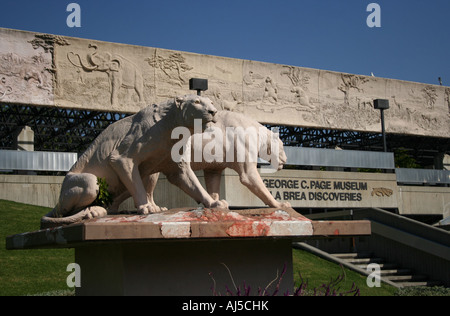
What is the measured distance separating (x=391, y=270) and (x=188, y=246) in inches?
425

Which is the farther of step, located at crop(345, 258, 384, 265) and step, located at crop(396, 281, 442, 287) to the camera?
step, located at crop(345, 258, 384, 265)

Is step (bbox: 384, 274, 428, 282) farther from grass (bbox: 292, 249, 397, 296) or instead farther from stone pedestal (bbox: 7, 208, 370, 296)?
stone pedestal (bbox: 7, 208, 370, 296)

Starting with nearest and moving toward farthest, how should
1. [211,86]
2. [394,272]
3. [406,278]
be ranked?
[406,278]
[394,272]
[211,86]

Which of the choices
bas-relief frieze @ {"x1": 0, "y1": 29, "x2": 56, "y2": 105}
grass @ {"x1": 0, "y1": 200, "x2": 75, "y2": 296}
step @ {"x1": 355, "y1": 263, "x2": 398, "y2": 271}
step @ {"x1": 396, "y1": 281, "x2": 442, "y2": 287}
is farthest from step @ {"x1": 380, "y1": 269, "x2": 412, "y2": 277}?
bas-relief frieze @ {"x1": 0, "y1": 29, "x2": 56, "y2": 105}

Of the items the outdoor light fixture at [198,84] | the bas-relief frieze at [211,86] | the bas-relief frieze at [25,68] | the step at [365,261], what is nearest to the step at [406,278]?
the step at [365,261]

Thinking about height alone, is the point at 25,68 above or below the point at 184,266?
above

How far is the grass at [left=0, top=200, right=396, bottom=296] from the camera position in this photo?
11461 millimetres

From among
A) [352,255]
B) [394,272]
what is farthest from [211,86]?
[394,272]

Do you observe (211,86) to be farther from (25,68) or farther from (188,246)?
(188,246)

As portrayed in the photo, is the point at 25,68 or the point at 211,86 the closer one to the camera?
the point at 25,68

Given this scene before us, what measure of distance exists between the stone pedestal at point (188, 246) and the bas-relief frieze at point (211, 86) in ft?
58.2

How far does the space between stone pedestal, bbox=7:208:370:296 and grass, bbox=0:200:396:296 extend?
184 inches

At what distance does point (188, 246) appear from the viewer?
6039 millimetres

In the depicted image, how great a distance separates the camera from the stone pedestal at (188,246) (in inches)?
213
